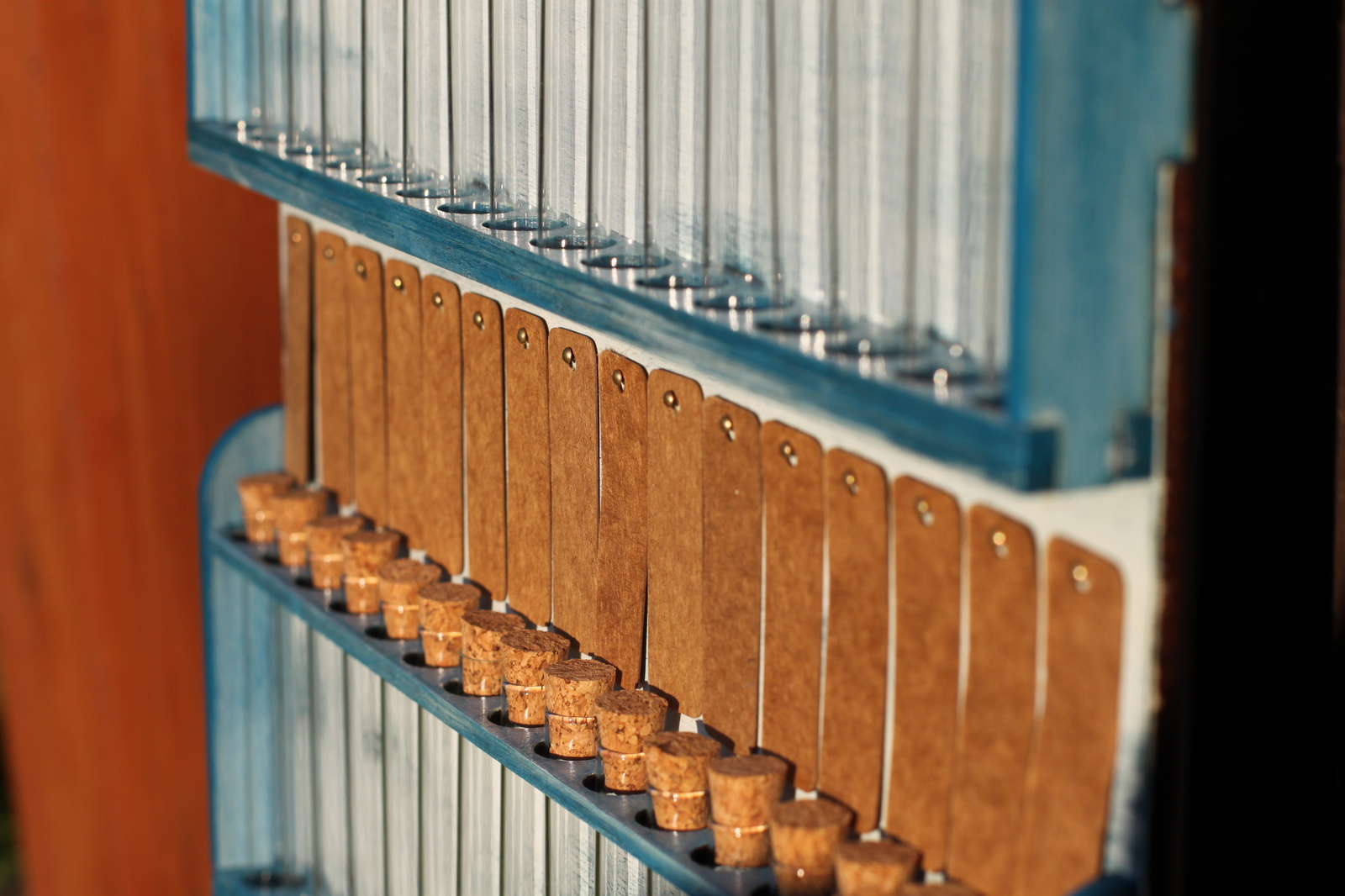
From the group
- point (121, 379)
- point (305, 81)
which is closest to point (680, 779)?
point (305, 81)

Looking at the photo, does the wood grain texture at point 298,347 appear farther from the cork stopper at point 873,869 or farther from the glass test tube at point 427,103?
the cork stopper at point 873,869

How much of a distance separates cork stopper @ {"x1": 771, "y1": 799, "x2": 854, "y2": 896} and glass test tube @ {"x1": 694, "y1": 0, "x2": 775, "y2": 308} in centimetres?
33

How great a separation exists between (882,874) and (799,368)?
320mm

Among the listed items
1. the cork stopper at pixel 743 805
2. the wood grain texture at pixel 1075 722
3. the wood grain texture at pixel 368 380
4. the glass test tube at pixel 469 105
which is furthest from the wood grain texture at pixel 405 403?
the wood grain texture at pixel 1075 722

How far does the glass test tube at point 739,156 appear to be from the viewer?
1.05 meters

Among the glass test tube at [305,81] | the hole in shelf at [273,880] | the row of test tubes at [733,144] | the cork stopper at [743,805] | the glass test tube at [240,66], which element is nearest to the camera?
the row of test tubes at [733,144]

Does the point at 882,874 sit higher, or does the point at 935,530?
the point at 935,530

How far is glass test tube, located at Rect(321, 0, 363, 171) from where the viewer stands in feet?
4.92

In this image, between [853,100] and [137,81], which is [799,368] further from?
[137,81]

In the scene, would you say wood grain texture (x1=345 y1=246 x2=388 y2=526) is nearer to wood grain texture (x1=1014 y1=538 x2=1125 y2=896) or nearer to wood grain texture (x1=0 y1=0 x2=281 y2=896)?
wood grain texture (x1=0 y1=0 x2=281 y2=896)

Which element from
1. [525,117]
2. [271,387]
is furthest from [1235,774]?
[271,387]

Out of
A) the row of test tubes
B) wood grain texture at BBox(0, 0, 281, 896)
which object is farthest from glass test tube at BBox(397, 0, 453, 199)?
wood grain texture at BBox(0, 0, 281, 896)

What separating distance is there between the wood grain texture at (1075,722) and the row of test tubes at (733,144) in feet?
0.44

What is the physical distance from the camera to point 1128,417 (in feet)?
2.82
